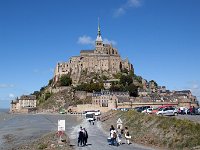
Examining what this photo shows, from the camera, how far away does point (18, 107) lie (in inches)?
7303

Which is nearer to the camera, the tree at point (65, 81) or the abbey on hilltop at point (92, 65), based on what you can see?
the tree at point (65, 81)

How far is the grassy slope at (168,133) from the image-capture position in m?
25.2

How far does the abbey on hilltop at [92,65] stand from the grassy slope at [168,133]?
12213cm

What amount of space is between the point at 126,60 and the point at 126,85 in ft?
101

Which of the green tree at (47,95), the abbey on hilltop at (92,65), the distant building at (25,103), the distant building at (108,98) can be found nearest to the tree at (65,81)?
the abbey on hilltop at (92,65)

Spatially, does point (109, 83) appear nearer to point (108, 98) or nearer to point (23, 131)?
point (108, 98)

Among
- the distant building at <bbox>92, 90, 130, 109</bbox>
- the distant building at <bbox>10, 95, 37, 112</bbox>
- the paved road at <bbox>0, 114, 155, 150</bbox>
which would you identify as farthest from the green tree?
the paved road at <bbox>0, 114, 155, 150</bbox>

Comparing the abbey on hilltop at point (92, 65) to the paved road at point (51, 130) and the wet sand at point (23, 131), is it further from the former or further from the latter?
the paved road at point (51, 130)

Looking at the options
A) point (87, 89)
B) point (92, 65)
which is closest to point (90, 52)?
point (92, 65)

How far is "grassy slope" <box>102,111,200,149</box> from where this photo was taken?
25.2 m

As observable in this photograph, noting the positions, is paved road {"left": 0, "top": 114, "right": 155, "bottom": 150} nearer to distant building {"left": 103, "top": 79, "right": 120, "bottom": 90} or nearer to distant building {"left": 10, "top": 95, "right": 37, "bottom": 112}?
distant building {"left": 103, "top": 79, "right": 120, "bottom": 90}

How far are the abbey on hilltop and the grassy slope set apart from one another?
401ft

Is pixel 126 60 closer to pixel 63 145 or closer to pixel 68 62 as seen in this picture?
pixel 68 62

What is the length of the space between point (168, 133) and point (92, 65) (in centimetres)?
13379
